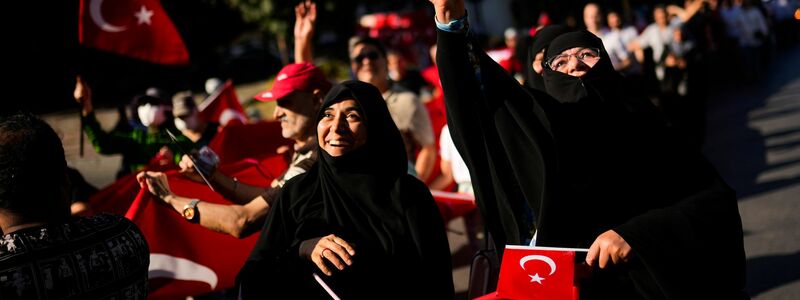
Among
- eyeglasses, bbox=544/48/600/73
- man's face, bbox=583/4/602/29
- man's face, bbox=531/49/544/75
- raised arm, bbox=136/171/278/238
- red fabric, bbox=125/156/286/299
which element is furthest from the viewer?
man's face, bbox=583/4/602/29

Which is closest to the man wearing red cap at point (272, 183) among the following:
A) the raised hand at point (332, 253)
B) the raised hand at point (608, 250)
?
the raised hand at point (332, 253)

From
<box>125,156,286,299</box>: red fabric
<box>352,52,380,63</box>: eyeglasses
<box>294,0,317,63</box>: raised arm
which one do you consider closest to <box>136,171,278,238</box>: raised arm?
<box>125,156,286,299</box>: red fabric

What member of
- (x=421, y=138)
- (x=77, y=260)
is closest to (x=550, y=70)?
(x=77, y=260)

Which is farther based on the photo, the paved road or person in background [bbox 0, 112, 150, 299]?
the paved road

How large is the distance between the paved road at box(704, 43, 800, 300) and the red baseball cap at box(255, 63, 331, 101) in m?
3.02

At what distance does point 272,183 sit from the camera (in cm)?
405

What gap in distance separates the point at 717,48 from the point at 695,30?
7.23 feet

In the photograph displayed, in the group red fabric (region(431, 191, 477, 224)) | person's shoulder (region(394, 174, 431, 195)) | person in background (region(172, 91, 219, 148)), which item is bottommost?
red fabric (region(431, 191, 477, 224))

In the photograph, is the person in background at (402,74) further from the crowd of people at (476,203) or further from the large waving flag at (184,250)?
the crowd of people at (476,203)

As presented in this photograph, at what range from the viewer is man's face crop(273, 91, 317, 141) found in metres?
4.20

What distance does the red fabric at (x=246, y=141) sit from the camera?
598 centimetres

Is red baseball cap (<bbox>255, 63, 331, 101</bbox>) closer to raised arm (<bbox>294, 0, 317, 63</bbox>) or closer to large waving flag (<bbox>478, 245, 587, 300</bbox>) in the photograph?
raised arm (<bbox>294, 0, 317, 63</bbox>)

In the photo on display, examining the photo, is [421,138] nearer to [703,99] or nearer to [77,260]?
[77,260]

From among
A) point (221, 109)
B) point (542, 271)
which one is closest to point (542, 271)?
point (542, 271)
